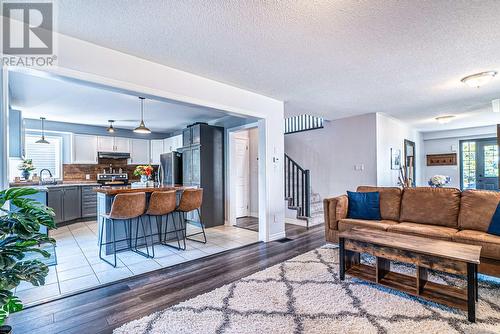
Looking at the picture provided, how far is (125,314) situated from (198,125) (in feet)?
12.6

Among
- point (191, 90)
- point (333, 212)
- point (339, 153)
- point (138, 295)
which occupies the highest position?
point (191, 90)

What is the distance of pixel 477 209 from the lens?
2982 mm

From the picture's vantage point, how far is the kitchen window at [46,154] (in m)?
5.77

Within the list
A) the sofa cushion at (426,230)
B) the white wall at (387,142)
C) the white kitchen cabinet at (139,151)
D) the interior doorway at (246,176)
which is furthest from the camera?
the white kitchen cabinet at (139,151)

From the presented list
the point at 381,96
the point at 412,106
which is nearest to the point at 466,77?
the point at 381,96

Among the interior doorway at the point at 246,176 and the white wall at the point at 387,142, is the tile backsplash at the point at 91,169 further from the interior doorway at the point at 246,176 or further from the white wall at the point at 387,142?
the white wall at the point at 387,142

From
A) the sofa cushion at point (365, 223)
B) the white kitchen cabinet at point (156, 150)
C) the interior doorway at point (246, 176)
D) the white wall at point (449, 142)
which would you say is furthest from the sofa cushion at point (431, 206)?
the white kitchen cabinet at point (156, 150)

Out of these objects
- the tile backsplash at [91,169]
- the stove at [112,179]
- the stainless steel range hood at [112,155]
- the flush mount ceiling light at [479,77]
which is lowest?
the stove at [112,179]

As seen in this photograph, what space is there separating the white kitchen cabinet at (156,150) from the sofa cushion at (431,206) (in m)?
6.50

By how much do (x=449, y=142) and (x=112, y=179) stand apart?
10.5m

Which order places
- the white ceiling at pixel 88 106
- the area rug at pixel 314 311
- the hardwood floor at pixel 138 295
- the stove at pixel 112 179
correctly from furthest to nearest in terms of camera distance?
the stove at pixel 112 179 < the white ceiling at pixel 88 106 < the hardwood floor at pixel 138 295 < the area rug at pixel 314 311

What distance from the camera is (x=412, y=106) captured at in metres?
5.11

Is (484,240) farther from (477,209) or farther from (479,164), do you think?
(479,164)

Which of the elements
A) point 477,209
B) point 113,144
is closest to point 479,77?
point 477,209
